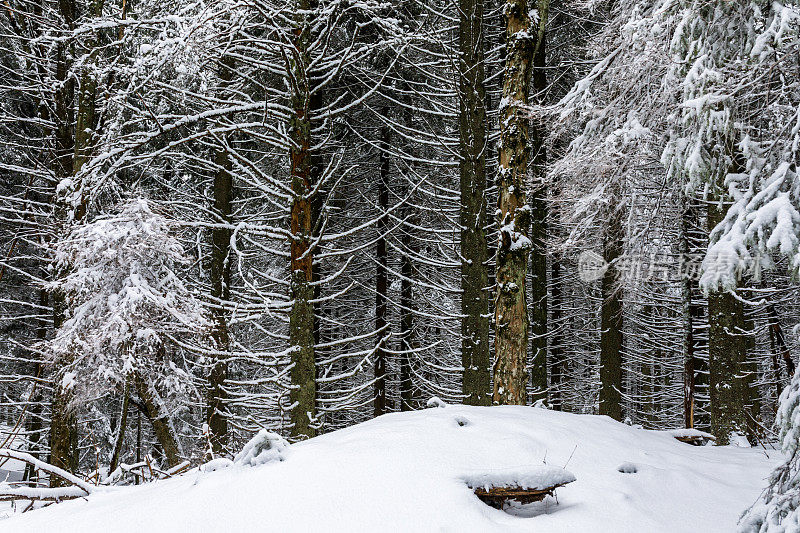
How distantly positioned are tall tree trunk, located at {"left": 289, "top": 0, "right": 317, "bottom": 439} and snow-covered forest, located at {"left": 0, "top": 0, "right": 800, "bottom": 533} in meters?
0.03

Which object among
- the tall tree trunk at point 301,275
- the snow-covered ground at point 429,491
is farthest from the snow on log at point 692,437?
the tall tree trunk at point 301,275

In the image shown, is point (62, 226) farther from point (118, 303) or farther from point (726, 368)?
point (726, 368)

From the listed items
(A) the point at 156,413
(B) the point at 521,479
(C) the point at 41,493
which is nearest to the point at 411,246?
(A) the point at 156,413

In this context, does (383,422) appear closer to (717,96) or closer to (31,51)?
(717,96)

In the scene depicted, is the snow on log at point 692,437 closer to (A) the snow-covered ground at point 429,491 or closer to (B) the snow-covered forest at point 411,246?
(B) the snow-covered forest at point 411,246

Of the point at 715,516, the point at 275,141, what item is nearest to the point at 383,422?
the point at 715,516

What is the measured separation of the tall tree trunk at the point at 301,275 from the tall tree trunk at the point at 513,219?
2309 mm

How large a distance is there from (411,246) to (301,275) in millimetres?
7437

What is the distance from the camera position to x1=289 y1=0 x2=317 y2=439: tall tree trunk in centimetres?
645

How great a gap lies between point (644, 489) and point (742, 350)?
21.2ft

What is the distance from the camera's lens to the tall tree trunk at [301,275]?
645 cm

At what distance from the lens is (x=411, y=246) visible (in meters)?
13.7

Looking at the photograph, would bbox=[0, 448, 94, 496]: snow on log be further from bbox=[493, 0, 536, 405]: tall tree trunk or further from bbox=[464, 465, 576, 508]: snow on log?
bbox=[493, 0, 536, 405]: tall tree trunk

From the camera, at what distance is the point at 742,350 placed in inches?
321
